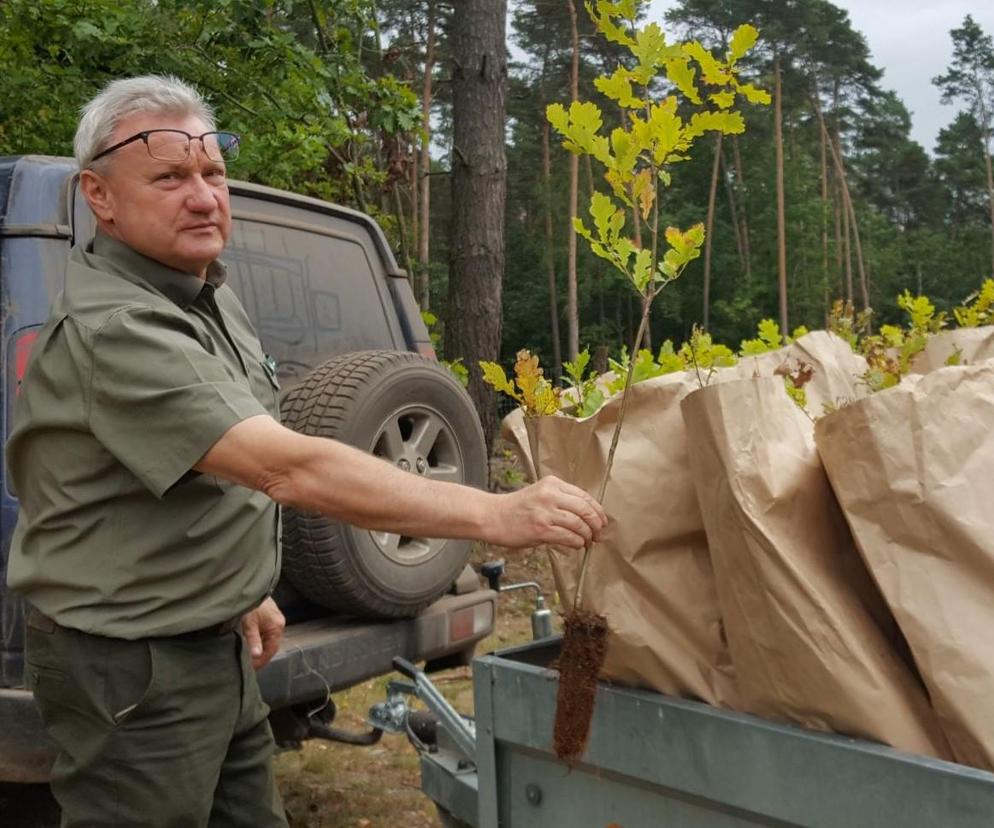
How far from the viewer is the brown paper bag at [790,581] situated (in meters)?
1.52

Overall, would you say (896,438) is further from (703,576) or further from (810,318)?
(810,318)

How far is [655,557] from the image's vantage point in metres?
1.72

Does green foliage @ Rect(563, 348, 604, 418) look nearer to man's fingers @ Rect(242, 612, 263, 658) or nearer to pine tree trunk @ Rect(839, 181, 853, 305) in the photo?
man's fingers @ Rect(242, 612, 263, 658)

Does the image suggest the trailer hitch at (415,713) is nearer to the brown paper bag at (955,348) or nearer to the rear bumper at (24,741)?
the rear bumper at (24,741)

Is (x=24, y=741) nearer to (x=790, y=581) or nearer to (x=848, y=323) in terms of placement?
(x=790, y=581)

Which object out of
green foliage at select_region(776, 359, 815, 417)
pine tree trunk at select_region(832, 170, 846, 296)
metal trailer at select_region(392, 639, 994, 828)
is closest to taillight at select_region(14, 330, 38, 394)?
metal trailer at select_region(392, 639, 994, 828)

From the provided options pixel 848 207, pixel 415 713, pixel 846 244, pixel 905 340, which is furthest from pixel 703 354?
pixel 846 244

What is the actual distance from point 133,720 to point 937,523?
1384 millimetres

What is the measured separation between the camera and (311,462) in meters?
1.76

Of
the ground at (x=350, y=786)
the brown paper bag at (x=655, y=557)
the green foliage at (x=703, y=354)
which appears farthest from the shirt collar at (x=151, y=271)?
the ground at (x=350, y=786)

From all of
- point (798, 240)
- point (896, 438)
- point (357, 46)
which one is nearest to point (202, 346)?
point (896, 438)

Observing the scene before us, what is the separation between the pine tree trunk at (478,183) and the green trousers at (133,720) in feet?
18.5

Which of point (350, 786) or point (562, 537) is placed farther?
point (350, 786)

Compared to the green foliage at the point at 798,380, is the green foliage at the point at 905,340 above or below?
above
